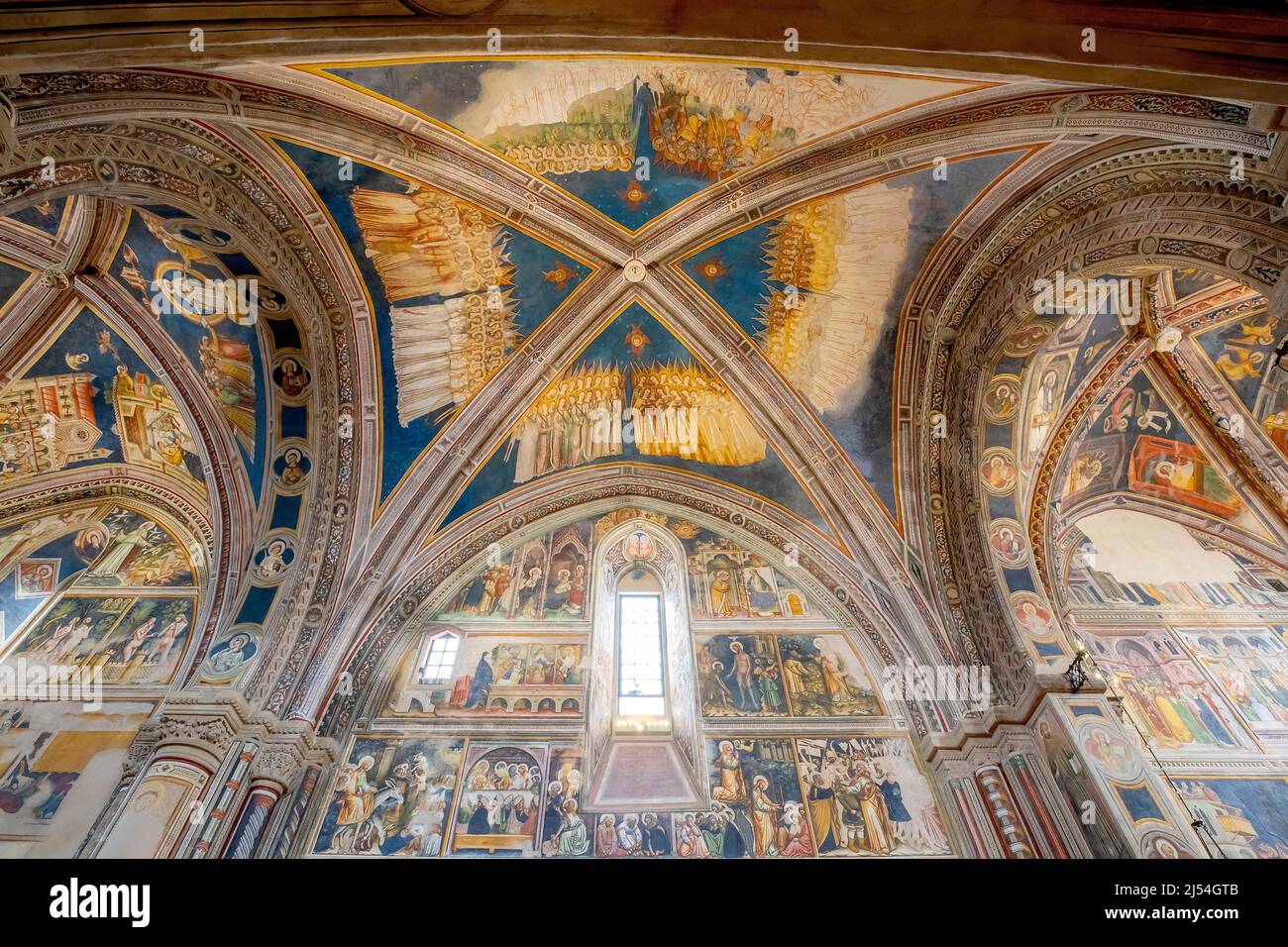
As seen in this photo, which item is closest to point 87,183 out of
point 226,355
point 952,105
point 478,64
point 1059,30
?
point 226,355

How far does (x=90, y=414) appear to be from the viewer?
1147 centimetres

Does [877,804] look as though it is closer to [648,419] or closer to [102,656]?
[648,419]

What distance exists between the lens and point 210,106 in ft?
23.2

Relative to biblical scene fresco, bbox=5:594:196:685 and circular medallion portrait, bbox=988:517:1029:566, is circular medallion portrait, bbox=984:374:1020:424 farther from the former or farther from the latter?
biblical scene fresco, bbox=5:594:196:685

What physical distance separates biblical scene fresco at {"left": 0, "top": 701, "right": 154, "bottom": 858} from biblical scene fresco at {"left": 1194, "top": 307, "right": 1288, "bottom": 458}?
673 inches

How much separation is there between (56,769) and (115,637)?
2178 mm

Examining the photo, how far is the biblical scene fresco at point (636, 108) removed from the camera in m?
8.79

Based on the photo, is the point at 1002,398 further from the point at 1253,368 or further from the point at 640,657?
the point at 640,657

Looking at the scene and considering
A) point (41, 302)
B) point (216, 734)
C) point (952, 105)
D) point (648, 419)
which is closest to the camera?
point (216, 734)

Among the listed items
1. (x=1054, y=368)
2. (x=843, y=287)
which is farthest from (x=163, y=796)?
(x=1054, y=368)

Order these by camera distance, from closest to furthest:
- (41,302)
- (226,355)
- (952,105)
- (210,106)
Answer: (210,106) < (952,105) < (41,302) < (226,355)

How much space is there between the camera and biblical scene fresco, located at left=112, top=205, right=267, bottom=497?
962cm

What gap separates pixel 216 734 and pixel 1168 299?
14646 mm

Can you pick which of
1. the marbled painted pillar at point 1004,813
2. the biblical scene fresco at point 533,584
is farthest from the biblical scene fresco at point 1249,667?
the biblical scene fresco at point 533,584
